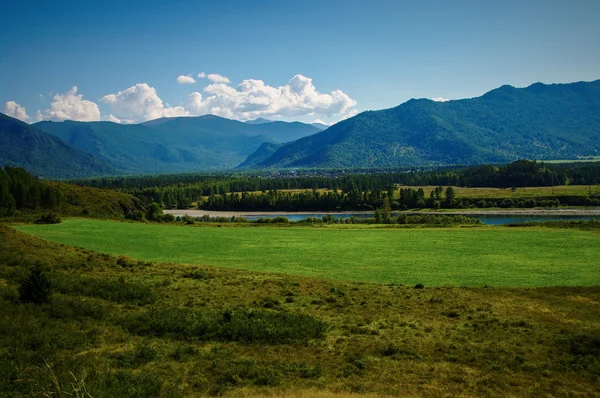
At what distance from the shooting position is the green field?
116 feet

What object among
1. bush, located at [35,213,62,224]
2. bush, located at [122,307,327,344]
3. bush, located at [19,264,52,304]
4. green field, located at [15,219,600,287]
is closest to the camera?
bush, located at [122,307,327,344]

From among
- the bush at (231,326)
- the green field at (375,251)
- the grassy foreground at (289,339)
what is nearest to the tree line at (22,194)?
the green field at (375,251)

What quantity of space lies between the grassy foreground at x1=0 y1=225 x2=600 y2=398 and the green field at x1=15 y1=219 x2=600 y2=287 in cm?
493

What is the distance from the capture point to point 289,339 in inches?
787

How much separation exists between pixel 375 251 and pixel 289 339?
1175 inches

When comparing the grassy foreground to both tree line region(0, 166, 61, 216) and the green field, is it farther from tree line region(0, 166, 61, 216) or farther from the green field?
tree line region(0, 166, 61, 216)


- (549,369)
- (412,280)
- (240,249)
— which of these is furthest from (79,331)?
(240,249)

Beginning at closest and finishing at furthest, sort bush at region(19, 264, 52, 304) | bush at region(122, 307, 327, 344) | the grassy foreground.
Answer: the grassy foreground → bush at region(122, 307, 327, 344) → bush at region(19, 264, 52, 304)

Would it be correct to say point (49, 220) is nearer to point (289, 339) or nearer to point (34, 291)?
point (34, 291)

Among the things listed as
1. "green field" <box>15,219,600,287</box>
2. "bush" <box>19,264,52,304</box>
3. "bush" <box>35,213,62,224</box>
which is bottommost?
"green field" <box>15,219,600,287</box>

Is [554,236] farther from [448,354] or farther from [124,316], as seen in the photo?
[124,316]

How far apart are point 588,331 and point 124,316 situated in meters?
23.2

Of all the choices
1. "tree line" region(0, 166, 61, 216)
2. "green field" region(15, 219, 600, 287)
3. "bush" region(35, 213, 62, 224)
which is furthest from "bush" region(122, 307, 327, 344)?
"tree line" region(0, 166, 61, 216)

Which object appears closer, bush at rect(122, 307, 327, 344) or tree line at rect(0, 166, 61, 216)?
bush at rect(122, 307, 327, 344)
